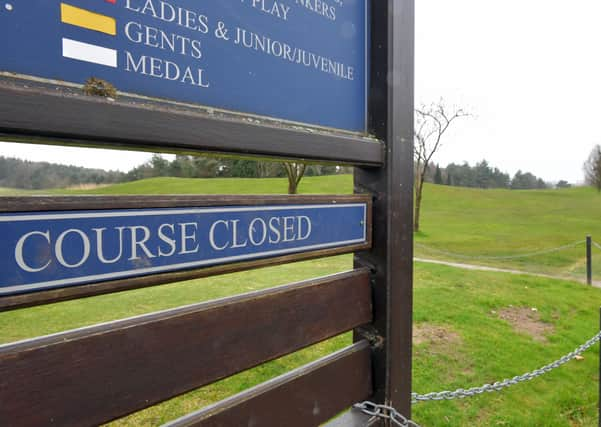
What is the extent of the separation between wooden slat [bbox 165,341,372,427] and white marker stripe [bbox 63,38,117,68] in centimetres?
99

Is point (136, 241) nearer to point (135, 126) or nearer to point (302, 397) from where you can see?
point (135, 126)

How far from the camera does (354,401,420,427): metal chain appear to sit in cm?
164

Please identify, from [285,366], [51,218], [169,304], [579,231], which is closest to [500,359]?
[285,366]

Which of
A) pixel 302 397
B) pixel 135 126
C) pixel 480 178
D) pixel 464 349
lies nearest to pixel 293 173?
pixel 302 397

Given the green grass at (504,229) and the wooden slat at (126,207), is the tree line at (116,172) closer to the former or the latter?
the wooden slat at (126,207)

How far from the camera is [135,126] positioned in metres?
1.06

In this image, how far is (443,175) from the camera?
227 feet

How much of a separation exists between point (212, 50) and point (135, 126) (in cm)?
34

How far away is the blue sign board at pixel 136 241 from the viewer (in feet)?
3.00

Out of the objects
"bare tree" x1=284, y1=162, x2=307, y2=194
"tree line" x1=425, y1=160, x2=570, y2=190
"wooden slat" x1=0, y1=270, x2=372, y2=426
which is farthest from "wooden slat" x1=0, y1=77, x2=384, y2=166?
"tree line" x1=425, y1=160, x2=570, y2=190

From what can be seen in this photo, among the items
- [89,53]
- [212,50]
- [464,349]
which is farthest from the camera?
[464,349]

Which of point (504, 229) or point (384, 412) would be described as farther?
point (504, 229)

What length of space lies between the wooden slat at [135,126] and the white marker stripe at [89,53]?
86 mm

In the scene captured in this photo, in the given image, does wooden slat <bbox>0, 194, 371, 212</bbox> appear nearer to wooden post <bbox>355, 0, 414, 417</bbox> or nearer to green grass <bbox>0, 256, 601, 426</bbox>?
wooden post <bbox>355, 0, 414, 417</bbox>
